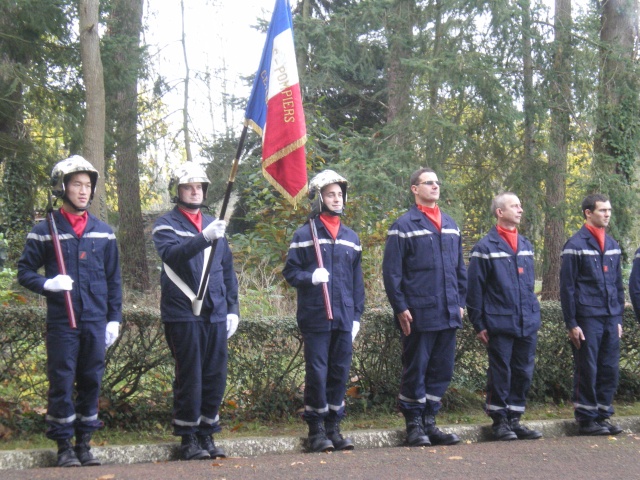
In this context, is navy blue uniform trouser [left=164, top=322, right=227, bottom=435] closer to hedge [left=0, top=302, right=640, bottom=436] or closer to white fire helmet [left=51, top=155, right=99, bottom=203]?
hedge [left=0, top=302, right=640, bottom=436]

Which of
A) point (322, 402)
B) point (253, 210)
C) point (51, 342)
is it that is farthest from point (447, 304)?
point (253, 210)

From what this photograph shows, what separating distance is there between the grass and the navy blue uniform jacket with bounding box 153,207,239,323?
43.6 inches

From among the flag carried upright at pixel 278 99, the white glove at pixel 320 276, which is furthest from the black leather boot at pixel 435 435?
the flag carried upright at pixel 278 99

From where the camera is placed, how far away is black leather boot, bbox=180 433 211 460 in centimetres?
600

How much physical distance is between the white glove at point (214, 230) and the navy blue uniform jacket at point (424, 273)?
168 centimetres

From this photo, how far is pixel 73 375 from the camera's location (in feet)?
18.8

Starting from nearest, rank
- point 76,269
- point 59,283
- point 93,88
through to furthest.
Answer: point 59,283 → point 76,269 → point 93,88

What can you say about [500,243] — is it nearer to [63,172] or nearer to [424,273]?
[424,273]

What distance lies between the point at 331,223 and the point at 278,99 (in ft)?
3.82

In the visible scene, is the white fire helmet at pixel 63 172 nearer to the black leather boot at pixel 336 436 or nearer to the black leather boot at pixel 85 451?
the black leather boot at pixel 85 451

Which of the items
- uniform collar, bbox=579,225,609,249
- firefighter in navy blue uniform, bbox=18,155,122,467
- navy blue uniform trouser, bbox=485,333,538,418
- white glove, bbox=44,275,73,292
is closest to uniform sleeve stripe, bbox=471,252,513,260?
navy blue uniform trouser, bbox=485,333,538,418

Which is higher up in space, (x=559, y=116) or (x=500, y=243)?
(x=559, y=116)

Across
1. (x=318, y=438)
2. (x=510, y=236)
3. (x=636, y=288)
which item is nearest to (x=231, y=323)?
(x=318, y=438)

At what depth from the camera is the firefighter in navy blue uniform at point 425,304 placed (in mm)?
6777
